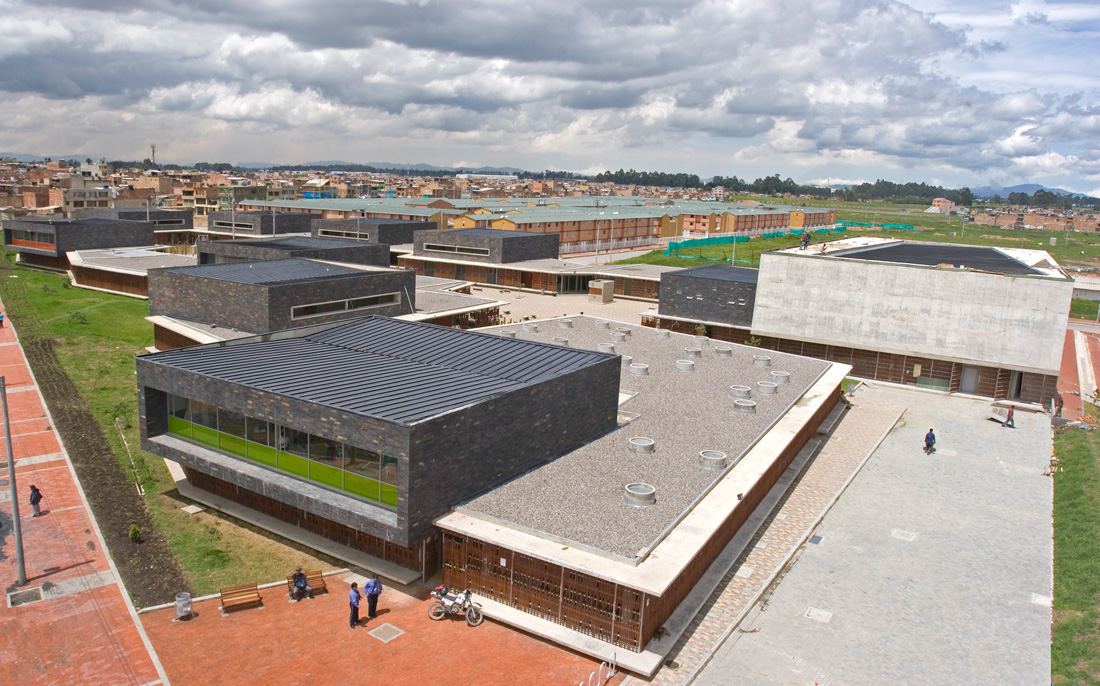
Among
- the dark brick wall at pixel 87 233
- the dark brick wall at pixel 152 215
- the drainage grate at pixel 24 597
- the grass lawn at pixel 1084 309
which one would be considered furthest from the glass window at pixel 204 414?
the grass lawn at pixel 1084 309

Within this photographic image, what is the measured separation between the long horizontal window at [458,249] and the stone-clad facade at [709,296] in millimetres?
24441

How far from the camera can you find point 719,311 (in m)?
50.2

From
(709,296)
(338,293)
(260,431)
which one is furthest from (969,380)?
(260,431)

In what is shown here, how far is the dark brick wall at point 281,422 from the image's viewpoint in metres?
19.4

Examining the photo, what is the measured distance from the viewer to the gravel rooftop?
772 inches

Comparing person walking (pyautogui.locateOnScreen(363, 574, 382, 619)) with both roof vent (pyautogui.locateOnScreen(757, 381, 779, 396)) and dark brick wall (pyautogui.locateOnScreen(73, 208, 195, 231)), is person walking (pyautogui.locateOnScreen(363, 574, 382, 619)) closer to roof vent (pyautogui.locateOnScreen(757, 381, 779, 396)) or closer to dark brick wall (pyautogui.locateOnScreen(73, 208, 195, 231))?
roof vent (pyautogui.locateOnScreen(757, 381, 779, 396))

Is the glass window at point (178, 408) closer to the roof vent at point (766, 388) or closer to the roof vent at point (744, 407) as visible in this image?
the roof vent at point (744, 407)

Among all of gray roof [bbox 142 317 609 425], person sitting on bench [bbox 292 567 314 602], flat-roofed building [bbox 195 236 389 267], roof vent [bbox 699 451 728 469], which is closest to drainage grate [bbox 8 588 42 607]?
person sitting on bench [bbox 292 567 314 602]

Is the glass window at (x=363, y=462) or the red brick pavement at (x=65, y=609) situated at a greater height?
the glass window at (x=363, y=462)

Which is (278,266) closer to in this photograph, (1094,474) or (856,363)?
(856,363)

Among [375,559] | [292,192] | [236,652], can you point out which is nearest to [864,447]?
[375,559]

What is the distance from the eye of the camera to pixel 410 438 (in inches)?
739

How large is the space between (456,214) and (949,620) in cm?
8840

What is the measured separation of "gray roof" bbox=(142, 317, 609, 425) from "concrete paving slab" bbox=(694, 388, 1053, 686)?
9.73m
